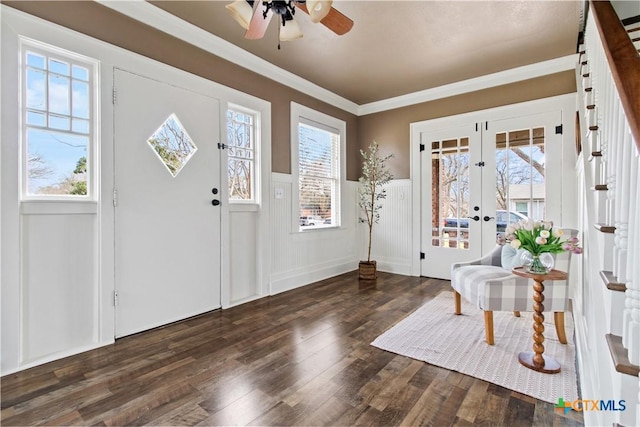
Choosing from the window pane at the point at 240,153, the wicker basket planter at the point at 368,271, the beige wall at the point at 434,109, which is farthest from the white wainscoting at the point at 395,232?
the window pane at the point at 240,153

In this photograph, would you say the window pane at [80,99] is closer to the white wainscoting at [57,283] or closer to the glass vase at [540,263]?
the white wainscoting at [57,283]

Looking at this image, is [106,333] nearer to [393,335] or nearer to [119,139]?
[119,139]

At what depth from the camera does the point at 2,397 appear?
5.73 feet

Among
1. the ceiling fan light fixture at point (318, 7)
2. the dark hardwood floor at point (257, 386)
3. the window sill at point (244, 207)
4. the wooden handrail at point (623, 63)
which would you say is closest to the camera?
the wooden handrail at point (623, 63)

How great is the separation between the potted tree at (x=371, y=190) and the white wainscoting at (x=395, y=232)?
0.44 ft

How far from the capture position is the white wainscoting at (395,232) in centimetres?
476

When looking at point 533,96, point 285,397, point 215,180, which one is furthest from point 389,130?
point 285,397

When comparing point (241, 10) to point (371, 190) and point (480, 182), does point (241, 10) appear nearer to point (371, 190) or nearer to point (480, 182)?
point (371, 190)

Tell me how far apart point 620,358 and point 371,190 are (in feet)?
13.0

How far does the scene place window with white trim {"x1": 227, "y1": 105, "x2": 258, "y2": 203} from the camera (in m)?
3.40

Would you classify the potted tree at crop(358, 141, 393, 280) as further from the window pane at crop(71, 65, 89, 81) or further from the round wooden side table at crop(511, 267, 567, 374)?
the window pane at crop(71, 65, 89, 81)

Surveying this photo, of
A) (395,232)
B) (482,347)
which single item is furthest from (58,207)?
(395,232)

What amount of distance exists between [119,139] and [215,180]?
36.0 inches

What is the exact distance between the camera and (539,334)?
2084 millimetres
